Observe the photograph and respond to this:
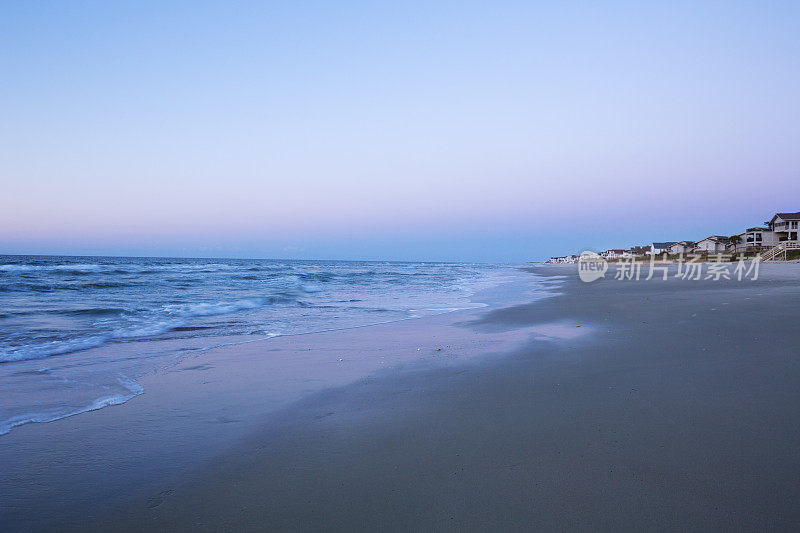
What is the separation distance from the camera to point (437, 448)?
289 cm

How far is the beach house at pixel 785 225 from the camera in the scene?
58.3 metres

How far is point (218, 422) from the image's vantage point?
354 centimetres

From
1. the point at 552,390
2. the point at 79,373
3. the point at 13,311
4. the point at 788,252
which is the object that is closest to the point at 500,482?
the point at 552,390

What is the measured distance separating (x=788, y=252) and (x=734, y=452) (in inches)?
2371

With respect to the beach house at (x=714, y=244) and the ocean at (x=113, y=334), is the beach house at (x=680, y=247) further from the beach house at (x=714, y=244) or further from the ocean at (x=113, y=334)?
the ocean at (x=113, y=334)

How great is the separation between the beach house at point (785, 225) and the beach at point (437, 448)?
2793 inches

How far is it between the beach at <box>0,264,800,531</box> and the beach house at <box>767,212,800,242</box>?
70934 mm

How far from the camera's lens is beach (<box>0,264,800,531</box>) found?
7.10 ft

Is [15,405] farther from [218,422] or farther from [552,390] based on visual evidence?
[552,390]
